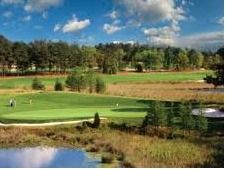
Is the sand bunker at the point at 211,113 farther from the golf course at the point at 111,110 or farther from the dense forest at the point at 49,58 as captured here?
the dense forest at the point at 49,58

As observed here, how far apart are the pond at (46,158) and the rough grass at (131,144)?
665mm

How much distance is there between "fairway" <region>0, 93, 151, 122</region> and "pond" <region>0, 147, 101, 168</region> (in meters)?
4.25

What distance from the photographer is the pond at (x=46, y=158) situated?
1559 cm

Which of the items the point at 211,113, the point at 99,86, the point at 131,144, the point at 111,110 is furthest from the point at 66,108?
the point at 131,144

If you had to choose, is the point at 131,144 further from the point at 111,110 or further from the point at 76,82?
the point at 76,82

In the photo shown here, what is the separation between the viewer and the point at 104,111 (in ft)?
81.0

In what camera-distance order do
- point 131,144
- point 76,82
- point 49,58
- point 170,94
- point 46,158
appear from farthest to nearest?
1. point 49,58
2. point 76,82
3. point 170,94
4. point 131,144
5. point 46,158

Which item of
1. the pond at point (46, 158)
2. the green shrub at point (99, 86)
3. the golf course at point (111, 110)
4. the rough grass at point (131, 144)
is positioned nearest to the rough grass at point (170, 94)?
the green shrub at point (99, 86)

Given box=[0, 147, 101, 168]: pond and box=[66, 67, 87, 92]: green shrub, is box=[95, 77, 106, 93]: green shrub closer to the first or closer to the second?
box=[66, 67, 87, 92]: green shrub

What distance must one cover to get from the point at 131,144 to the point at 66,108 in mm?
9414

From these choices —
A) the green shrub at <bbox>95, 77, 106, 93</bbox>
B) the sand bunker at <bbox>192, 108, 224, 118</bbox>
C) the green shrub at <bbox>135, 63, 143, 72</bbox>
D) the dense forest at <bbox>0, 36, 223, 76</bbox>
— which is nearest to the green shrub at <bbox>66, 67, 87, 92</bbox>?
the green shrub at <bbox>95, 77, 106, 93</bbox>

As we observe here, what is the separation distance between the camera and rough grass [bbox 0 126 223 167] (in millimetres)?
14953

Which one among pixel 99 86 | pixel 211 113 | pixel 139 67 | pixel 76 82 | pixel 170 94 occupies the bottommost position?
pixel 211 113

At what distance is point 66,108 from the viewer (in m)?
26.4
